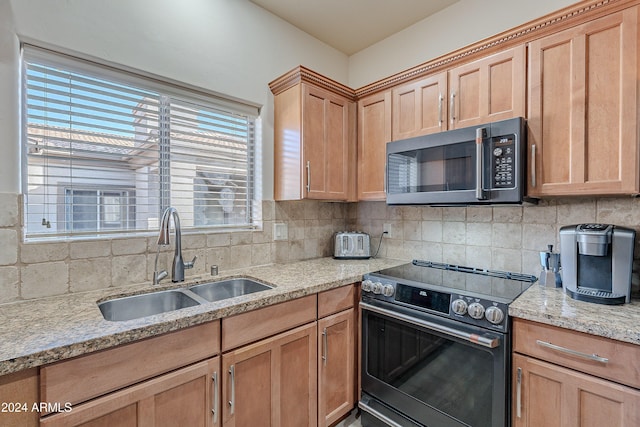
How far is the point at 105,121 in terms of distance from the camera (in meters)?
1.60

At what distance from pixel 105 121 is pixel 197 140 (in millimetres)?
486

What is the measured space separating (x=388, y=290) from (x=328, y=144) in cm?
111

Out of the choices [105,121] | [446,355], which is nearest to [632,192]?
[446,355]

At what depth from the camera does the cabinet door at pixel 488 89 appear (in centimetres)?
161

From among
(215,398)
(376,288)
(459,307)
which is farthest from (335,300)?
(215,398)

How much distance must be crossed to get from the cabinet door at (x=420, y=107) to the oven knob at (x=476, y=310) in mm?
1050

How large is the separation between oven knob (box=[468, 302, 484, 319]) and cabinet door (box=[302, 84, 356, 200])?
3.82 ft

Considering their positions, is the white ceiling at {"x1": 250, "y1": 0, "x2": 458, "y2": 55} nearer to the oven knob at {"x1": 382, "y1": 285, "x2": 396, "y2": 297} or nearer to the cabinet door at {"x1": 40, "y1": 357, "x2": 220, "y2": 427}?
the oven knob at {"x1": 382, "y1": 285, "x2": 396, "y2": 297}

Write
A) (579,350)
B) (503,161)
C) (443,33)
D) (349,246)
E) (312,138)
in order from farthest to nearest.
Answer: (349,246)
(443,33)
(312,138)
(503,161)
(579,350)

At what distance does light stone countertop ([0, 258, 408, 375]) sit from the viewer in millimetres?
919

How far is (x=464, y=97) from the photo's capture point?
71.1 inches

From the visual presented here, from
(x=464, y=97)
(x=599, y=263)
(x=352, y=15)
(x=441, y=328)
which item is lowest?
(x=441, y=328)

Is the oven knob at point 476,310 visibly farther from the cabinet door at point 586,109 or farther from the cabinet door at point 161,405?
the cabinet door at point 161,405

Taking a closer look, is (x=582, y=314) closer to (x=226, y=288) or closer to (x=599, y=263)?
(x=599, y=263)
